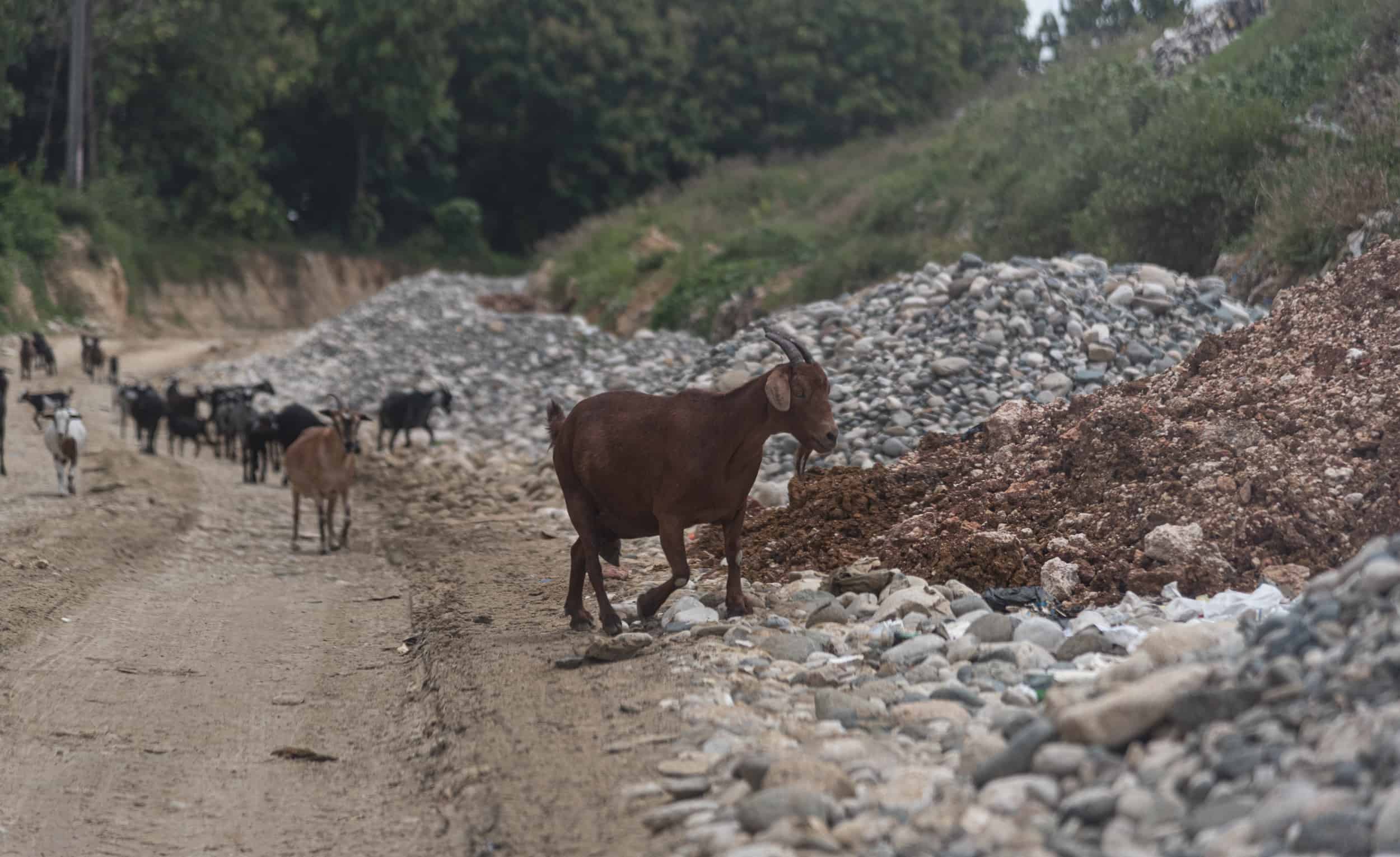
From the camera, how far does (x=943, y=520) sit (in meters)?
9.36

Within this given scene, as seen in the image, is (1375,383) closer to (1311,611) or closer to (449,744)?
(1311,611)

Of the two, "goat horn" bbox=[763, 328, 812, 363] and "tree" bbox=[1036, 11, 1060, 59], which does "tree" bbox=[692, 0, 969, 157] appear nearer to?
"tree" bbox=[1036, 11, 1060, 59]

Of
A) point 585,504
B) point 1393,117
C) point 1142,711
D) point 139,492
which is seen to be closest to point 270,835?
point 585,504

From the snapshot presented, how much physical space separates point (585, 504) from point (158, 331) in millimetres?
37483

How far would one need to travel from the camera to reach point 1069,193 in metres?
20.2

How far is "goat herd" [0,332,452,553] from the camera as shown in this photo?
14.0 m

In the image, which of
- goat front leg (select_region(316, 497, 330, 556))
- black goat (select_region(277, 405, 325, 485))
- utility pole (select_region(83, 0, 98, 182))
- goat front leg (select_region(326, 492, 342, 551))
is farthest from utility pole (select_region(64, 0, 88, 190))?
goat front leg (select_region(326, 492, 342, 551))

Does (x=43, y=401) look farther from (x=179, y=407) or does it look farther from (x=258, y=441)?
(x=258, y=441)

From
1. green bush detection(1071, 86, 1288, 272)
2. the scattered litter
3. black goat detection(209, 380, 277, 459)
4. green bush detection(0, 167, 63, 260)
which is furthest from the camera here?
green bush detection(0, 167, 63, 260)

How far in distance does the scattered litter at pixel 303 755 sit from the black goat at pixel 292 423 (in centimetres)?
1151

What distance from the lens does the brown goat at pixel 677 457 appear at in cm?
789

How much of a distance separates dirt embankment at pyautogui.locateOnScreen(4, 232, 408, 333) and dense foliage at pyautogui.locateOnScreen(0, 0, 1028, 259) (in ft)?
6.04

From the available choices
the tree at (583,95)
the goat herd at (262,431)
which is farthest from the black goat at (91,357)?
the tree at (583,95)

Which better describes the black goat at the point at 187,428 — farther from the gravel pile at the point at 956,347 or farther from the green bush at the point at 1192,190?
the green bush at the point at 1192,190
